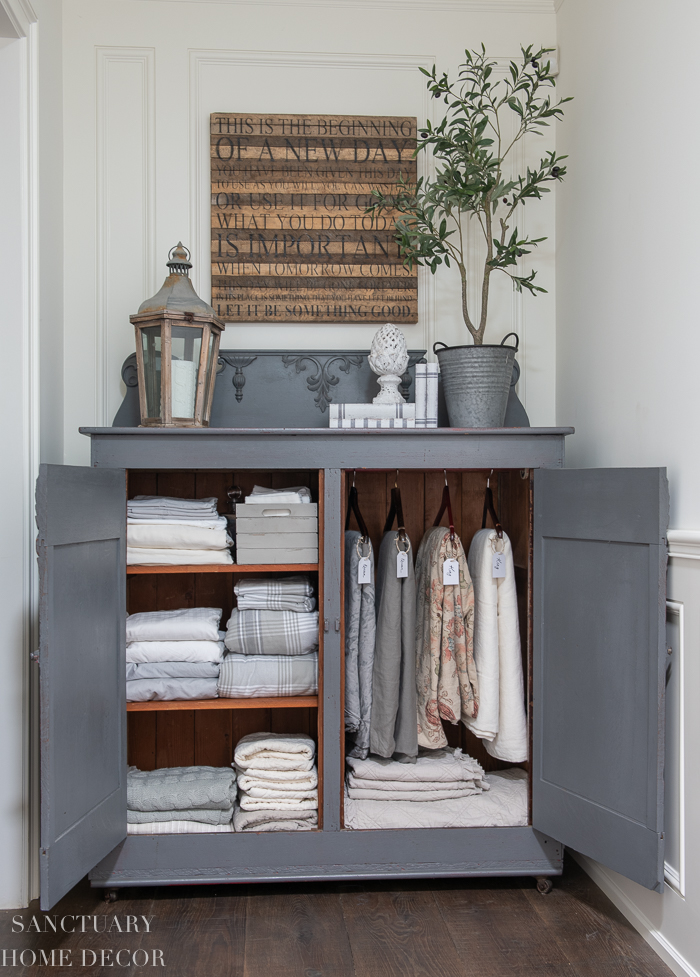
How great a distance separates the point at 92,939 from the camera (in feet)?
6.15

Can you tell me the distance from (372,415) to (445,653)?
759 mm

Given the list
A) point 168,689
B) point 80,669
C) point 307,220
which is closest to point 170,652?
point 168,689

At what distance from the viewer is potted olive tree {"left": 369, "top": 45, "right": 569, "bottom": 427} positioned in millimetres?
2217

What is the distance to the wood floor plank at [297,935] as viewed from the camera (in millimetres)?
1748

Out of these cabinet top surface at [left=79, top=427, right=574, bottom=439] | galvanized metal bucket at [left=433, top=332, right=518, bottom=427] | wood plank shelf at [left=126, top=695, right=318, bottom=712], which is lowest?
wood plank shelf at [left=126, top=695, right=318, bottom=712]

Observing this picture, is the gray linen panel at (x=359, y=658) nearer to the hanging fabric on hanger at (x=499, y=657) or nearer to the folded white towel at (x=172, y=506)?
the hanging fabric on hanger at (x=499, y=657)

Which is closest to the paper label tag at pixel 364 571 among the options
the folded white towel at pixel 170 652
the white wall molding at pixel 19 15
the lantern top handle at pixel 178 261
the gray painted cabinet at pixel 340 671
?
the gray painted cabinet at pixel 340 671

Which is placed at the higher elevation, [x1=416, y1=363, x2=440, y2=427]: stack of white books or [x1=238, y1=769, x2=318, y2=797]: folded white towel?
[x1=416, y1=363, x2=440, y2=427]: stack of white books

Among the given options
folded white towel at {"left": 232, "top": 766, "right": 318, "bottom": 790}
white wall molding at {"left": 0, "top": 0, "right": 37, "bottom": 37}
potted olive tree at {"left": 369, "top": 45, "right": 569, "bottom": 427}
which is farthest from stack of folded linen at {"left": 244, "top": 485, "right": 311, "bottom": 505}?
white wall molding at {"left": 0, "top": 0, "right": 37, "bottom": 37}

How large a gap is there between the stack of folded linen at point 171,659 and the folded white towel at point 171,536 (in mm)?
237

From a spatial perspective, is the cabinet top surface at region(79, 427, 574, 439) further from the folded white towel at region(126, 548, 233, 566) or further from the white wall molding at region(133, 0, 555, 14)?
the white wall molding at region(133, 0, 555, 14)

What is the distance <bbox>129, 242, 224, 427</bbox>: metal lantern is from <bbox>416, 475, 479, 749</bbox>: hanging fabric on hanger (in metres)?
0.85

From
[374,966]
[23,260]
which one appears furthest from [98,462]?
[374,966]

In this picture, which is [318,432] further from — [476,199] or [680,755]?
[680,755]
